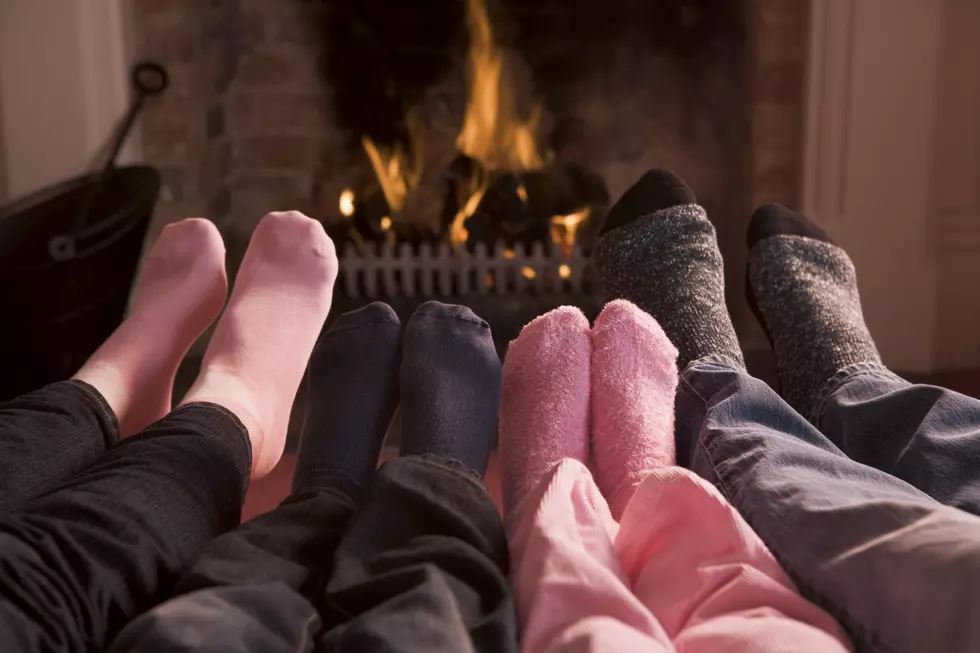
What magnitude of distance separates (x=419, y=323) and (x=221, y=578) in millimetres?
443

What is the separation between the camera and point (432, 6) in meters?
1.72

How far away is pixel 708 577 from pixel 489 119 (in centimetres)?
148

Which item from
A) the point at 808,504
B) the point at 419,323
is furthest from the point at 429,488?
the point at 419,323

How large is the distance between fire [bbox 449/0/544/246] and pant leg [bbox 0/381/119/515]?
1.10 meters

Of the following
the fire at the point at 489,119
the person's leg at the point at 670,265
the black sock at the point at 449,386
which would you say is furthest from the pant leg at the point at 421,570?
the fire at the point at 489,119

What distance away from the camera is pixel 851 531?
0.41 m

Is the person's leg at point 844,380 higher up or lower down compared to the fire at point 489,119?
lower down

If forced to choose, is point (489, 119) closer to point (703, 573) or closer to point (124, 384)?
point (124, 384)

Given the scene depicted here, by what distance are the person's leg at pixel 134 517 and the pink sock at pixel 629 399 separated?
28 cm

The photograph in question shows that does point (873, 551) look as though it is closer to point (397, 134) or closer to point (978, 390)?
point (978, 390)

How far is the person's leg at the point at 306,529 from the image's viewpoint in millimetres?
363

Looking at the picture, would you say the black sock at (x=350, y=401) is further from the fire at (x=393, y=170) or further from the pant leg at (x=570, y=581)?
the fire at (x=393, y=170)

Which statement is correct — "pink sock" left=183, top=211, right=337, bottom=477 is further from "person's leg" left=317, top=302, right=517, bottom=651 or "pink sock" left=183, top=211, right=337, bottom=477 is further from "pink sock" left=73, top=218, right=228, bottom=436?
"person's leg" left=317, top=302, right=517, bottom=651

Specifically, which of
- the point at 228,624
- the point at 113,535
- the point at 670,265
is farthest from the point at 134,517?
the point at 670,265
